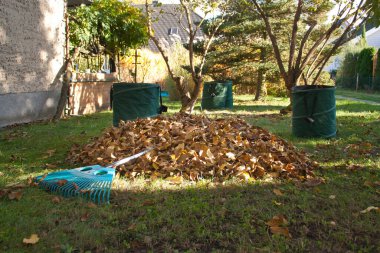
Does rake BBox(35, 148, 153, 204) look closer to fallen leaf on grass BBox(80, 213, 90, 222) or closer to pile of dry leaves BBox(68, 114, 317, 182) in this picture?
fallen leaf on grass BBox(80, 213, 90, 222)

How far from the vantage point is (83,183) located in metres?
3.78

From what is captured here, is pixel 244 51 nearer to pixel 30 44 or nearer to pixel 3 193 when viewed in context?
pixel 30 44

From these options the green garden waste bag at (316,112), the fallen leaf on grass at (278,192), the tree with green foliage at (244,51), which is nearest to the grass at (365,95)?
the tree with green foliage at (244,51)

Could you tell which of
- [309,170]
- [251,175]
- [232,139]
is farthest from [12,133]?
[309,170]

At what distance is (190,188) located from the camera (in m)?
3.99

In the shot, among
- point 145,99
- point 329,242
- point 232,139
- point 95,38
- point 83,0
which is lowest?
point 329,242

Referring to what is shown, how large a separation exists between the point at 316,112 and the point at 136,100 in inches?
131

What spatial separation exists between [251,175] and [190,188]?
840 mm

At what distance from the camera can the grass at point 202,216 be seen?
2736 mm

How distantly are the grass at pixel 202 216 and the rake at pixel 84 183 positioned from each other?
0.12 m

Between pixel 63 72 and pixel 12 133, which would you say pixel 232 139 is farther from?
pixel 63 72

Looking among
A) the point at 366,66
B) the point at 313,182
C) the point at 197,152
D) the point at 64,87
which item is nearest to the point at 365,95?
the point at 366,66

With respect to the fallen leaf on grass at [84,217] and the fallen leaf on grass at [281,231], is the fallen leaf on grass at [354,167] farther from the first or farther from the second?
the fallen leaf on grass at [84,217]

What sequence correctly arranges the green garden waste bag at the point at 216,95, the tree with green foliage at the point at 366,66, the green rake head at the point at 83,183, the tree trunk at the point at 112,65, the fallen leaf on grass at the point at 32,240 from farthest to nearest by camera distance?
the tree with green foliage at the point at 366,66, the tree trunk at the point at 112,65, the green garden waste bag at the point at 216,95, the green rake head at the point at 83,183, the fallen leaf on grass at the point at 32,240
